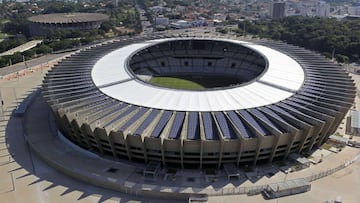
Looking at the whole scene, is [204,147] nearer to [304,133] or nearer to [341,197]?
[304,133]

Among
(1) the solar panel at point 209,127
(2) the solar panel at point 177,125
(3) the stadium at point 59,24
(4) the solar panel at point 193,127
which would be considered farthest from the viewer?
(3) the stadium at point 59,24

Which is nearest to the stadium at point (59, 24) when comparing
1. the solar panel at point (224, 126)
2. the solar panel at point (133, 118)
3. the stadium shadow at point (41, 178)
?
the stadium shadow at point (41, 178)

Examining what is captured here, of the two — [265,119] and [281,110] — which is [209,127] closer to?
[265,119]

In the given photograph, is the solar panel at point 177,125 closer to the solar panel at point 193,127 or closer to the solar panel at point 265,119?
the solar panel at point 193,127

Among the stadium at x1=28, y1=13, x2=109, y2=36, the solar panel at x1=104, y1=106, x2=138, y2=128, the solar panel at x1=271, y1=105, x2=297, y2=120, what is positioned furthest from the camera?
the stadium at x1=28, y1=13, x2=109, y2=36

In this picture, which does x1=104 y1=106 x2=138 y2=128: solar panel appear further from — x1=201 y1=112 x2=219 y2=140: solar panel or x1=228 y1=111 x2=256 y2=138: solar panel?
x1=228 y1=111 x2=256 y2=138: solar panel

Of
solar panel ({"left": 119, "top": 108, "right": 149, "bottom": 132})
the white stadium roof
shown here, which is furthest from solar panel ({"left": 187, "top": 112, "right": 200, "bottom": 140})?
solar panel ({"left": 119, "top": 108, "right": 149, "bottom": 132})
